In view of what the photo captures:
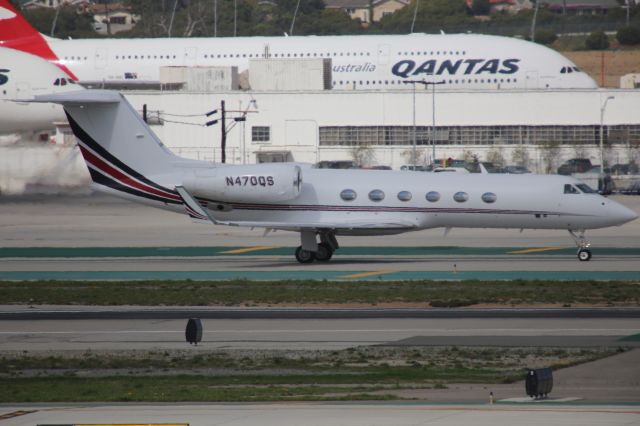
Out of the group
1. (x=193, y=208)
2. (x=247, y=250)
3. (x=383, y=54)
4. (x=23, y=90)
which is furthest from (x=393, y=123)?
(x=193, y=208)

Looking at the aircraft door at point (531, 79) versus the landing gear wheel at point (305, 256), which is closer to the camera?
the landing gear wheel at point (305, 256)

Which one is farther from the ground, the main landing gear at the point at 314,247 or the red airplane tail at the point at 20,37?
the red airplane tail at the point at 20,37

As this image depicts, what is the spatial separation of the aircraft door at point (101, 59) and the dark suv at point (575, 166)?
3808cm

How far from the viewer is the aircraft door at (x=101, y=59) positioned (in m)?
97.8

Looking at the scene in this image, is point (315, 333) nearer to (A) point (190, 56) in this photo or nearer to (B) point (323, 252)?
(B) point (323, 252)

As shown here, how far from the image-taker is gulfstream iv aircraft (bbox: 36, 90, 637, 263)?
37438 millimetres

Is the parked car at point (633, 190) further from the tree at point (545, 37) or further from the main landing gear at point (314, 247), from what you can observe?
the tree at point (545, 37)

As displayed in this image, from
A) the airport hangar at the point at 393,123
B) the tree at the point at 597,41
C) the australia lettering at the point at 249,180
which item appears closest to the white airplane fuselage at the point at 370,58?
the airport hangar at the point at 393,123

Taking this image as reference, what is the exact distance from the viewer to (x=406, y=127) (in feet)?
297

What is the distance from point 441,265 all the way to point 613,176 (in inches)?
1926

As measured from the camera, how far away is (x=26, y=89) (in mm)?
70062

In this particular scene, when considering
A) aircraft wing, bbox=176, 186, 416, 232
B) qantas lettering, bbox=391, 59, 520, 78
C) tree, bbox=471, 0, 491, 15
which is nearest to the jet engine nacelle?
aircraft wing, bbox=176, 186, 416, 232

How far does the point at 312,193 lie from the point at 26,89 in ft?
121

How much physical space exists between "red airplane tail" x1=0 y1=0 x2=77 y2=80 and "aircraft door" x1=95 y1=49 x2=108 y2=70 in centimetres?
222
